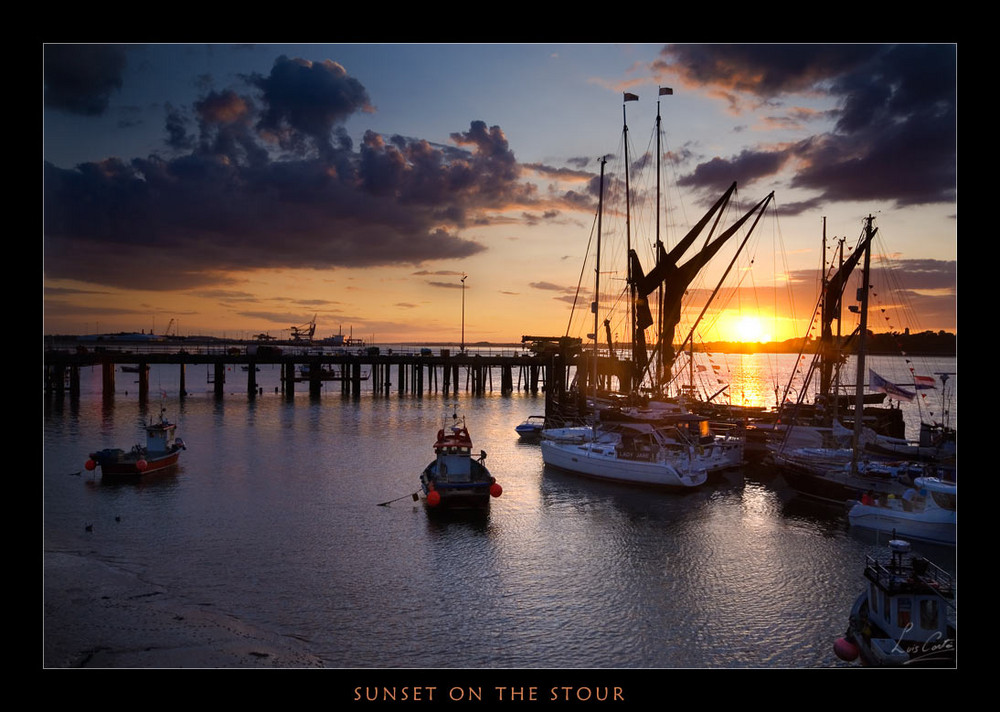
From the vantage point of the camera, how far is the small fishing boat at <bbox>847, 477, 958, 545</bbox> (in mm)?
28516

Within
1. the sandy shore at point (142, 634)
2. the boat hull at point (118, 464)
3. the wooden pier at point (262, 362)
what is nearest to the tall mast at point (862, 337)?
the sandy shore at point (142, 634)

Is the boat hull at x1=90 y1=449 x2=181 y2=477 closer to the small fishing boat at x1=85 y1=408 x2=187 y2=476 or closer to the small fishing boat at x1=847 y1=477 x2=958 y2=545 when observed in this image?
the small fishing boat at x1=85 y1=408 x2=187 y2=476

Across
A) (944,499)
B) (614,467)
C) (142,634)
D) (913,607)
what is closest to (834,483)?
(944,499)

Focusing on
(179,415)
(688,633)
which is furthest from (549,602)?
(179,415)

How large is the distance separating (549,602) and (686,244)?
126 feet

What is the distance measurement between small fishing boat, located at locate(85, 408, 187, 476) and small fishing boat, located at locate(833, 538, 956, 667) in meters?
37.1

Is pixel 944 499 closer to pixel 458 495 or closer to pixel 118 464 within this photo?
pixel 458 495

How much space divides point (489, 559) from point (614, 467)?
647 inches

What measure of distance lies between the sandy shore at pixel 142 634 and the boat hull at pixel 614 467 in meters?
25.0

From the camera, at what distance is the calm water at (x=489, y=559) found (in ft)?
62.6

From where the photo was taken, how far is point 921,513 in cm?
2889
